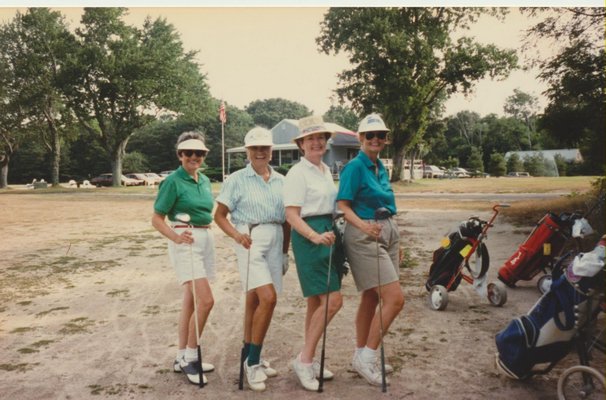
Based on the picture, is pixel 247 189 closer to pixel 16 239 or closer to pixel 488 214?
pixel 16 239

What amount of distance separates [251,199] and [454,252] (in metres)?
3.02

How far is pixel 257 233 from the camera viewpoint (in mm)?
3863

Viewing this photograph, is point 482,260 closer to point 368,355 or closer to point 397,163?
point 368,355

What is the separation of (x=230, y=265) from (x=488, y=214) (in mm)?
9726

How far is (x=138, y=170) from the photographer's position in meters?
56.5

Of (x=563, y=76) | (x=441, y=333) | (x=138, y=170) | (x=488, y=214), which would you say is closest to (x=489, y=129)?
(x=138, y=170)

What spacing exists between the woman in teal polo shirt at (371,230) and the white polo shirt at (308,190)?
10 centimetres

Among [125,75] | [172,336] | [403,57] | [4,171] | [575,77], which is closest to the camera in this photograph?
[172,336]

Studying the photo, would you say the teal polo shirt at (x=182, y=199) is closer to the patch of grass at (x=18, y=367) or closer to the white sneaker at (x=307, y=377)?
the white sneaker at (x=307, y=377)

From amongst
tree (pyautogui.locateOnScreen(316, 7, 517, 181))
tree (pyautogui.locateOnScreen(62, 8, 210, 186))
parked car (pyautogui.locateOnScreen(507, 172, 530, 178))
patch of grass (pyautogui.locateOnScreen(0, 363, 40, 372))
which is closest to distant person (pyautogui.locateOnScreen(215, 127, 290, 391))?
patch of grass (pyautogui.locateOnScreen(0, 363, 40, 372))

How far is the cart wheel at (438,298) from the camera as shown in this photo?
575 cm

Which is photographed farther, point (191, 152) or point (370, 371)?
point (191, 152)

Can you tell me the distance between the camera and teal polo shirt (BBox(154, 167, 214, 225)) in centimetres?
395

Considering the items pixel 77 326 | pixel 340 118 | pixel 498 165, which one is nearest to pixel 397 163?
pixel 498 165
